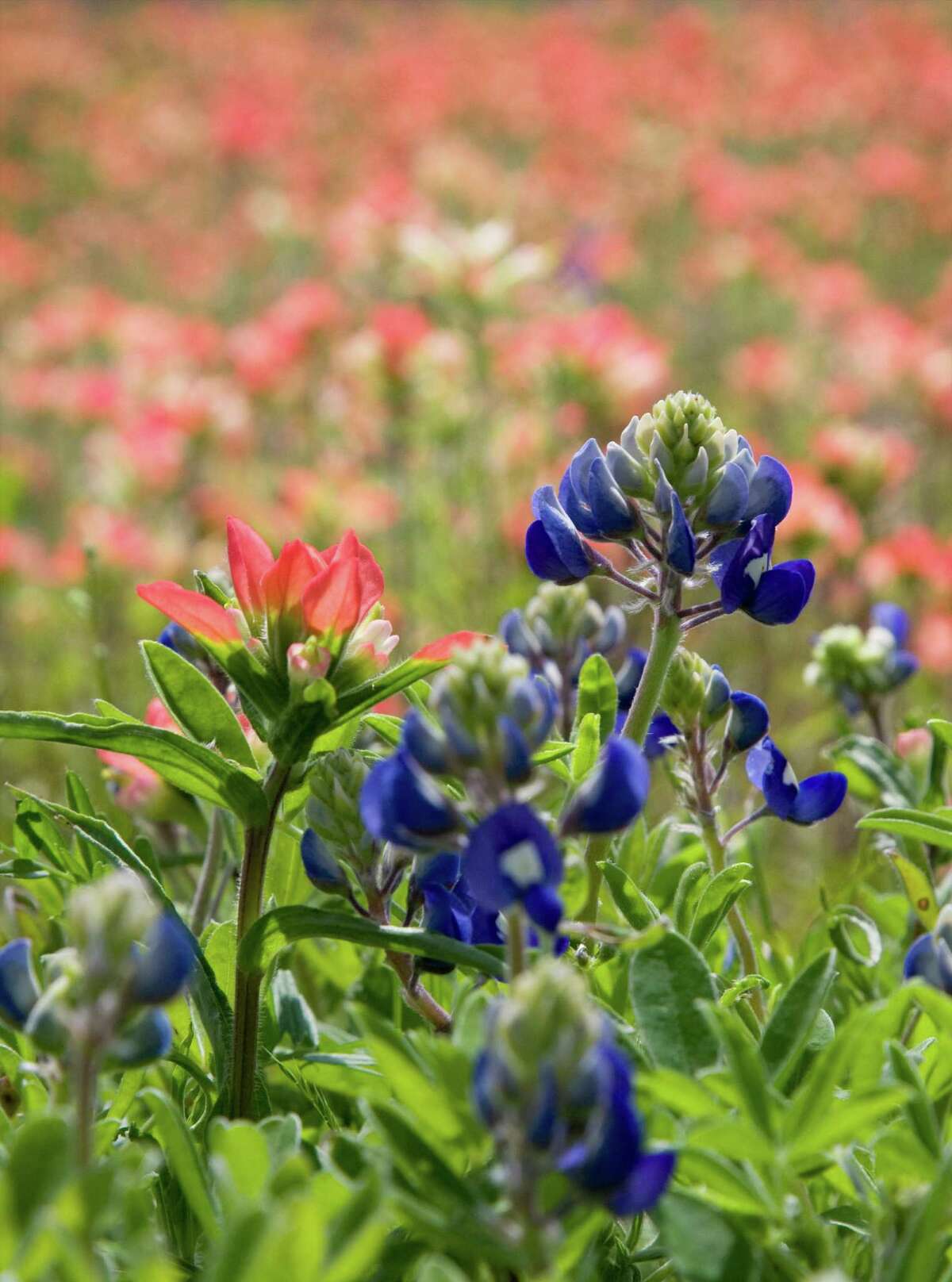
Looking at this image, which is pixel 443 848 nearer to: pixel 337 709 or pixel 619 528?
pixel 337 709

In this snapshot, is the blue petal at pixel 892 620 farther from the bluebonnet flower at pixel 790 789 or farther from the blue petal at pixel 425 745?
the blue petal at pixel 425 745

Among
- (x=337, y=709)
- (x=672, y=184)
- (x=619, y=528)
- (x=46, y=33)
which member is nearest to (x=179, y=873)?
(x=337, y=709)

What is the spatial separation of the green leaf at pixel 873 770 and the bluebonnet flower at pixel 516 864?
75 centimetres

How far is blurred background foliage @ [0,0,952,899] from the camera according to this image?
3.69m

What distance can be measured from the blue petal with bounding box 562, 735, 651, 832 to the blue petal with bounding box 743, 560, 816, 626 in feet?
0.95

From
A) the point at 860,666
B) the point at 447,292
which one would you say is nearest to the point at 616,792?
the point at 860,666

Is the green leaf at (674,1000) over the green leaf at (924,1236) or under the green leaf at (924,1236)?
over

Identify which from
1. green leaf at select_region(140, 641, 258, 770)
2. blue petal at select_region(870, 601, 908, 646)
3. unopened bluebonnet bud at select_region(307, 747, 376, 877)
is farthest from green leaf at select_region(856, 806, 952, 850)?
blue petal at select_region(870, 601, 908, 646)

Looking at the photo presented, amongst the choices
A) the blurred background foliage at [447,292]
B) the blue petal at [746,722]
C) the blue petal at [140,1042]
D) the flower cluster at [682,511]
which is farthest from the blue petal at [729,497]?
the blurred background foliage at [447,292]

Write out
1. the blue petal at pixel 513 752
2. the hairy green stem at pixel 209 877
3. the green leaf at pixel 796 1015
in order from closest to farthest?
the blue petal at pixel 513 752 → the green leaf at pixel 796 1015 → the hairy green stem at pixel 209 877

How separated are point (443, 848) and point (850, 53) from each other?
11956 millimetres

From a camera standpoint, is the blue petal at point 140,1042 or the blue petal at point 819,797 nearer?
the blue petal at point 140,1042

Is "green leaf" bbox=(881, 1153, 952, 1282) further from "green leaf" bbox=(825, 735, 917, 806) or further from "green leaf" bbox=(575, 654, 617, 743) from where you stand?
"green leaf" bbox=(825, 735, 917, 806)

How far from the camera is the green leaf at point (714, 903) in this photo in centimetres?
110
